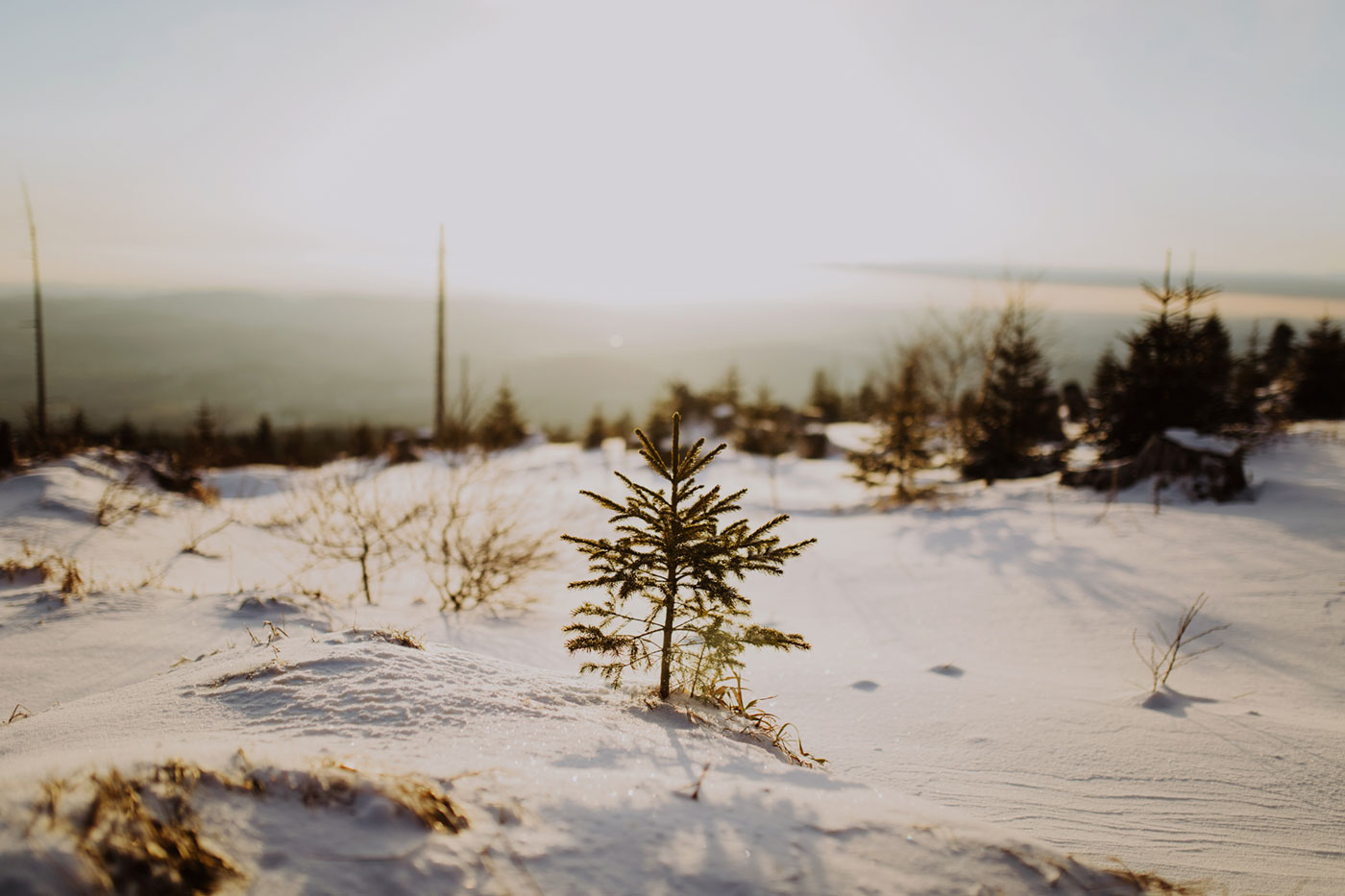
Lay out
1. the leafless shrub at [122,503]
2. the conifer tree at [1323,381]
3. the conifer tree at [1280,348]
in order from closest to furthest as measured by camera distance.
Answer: the leafless shrub at [122,503] < the conifer tree at [1323,381] < the conifer tree at [1280,348]

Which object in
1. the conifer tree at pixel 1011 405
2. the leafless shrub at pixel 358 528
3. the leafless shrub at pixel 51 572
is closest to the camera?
the leafless shrub at pixel 51 572

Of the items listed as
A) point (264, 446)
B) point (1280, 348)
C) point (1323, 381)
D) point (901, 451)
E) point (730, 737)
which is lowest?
point (264, 446)

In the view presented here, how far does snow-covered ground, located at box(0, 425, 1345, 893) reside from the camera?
1566 mm

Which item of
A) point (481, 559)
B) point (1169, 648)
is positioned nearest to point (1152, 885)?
point (1169, 648)

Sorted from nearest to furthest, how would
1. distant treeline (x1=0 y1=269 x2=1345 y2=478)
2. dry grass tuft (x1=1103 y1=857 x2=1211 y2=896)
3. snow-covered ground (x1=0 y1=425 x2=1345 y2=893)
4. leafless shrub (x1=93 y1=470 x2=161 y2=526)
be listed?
snow-covered ground (x1=0 y1=425 x2=1345 y2=893) → dry grass tuft (x1=1103 y1=857 x2=1211 y2=896) → leafless shrub (x1=93 y1=470 x2=161 y2=526) → distant treeline (x1=0 y1=269 x2=1345 y2=478)

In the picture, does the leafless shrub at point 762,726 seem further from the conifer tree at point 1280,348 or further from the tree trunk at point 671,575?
the conifer tree at point 1280,348

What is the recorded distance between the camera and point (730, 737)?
282 cm

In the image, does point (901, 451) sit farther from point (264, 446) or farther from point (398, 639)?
point (264, 446)

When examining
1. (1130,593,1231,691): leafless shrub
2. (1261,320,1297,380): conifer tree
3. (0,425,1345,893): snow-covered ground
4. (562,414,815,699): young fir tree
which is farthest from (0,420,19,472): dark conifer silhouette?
(1261,320,1297,380): conifer tree

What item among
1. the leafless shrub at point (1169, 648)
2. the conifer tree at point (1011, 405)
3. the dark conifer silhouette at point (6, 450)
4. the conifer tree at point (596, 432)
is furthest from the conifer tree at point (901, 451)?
the dark conifer silhouette at point (6, 450)

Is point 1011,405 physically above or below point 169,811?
above

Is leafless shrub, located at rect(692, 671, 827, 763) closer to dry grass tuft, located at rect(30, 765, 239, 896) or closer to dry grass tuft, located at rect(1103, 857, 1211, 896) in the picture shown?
dry grass tuft, located at rect(1103, 857, 1211, 896)

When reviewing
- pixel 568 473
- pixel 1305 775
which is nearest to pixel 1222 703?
pixel 1305 775

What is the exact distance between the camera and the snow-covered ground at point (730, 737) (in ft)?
5.14
